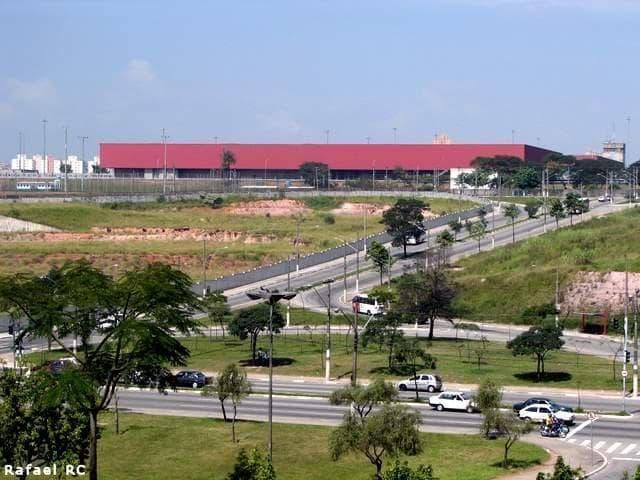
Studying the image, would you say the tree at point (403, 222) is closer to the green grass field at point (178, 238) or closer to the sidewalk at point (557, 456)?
the green grass field at point (178, 238)

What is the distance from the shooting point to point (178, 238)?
503ft

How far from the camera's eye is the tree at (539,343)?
68.4 m

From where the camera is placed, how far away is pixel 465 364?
73.3 m

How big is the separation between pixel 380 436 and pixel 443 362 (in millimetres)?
31699

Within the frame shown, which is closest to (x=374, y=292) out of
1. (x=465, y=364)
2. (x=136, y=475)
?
(x=465, y=364)

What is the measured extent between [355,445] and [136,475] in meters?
8.76

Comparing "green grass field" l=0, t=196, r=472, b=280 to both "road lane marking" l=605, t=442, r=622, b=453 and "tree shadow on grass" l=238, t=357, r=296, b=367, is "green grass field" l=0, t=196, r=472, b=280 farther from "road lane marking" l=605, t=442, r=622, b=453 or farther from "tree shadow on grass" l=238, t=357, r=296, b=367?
"road lane marking" l=605, t=442, r=622, b=453

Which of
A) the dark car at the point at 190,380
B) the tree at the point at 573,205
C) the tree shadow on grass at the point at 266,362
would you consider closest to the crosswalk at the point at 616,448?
the dark car at the point at 190,380

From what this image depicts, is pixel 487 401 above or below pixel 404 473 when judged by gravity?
below

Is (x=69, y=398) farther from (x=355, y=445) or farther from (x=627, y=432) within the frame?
(x=627, y=432)

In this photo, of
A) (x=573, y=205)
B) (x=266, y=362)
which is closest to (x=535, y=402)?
(x=266, y=362)

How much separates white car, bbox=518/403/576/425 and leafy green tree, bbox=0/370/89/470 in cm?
2281

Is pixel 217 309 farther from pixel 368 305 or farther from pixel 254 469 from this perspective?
pixel 254 469

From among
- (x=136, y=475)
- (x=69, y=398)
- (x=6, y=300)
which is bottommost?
(x=136, y=475)
